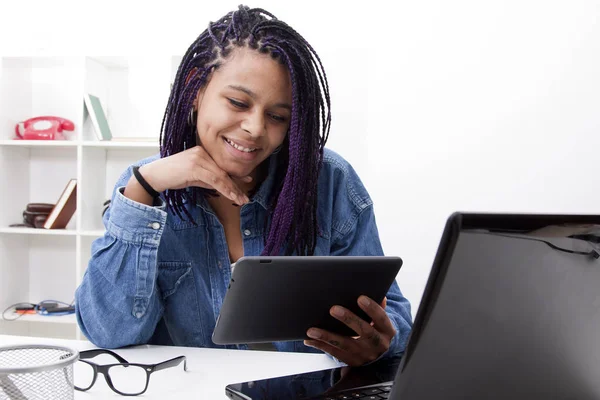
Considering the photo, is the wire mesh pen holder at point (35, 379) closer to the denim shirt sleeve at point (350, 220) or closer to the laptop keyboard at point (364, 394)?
the laptop keyboard at point (364, 394)

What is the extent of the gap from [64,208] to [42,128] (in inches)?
16.6

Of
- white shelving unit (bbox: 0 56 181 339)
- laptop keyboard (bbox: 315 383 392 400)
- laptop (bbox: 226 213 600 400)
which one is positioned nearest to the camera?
laptop (bbox: 226 213 600 400)

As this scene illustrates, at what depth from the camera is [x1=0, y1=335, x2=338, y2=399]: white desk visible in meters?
0.80

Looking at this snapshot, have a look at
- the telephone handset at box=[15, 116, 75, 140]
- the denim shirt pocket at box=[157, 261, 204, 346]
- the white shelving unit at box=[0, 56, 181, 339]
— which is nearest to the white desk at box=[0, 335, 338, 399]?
the denim shirt pocket at box=[157, 261, 204, 346]

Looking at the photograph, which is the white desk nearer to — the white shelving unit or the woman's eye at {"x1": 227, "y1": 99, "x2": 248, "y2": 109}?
the woman's eye at {"x1": 227, "y1": 99, "x2": 248, "y2": 109}

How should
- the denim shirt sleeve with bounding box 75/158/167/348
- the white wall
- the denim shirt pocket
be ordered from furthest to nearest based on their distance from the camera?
the white wall < the denim shirt pocket < the denim shirt sleeve with bounding box 75/158/167/348

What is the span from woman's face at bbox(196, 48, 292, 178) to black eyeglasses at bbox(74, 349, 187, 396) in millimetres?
408

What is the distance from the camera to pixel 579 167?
8.42 feet

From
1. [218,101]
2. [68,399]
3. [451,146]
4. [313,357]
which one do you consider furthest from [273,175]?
[451,146]

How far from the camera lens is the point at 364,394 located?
0.75 meters

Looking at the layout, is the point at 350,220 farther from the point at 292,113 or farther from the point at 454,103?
the point at 454,103

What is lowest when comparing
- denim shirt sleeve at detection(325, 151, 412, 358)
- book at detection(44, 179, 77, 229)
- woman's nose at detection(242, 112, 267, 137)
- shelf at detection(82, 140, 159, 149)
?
book at detection(44, 179, 77, 229)

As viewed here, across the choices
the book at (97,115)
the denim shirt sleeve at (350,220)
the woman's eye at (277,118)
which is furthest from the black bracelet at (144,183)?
the book at (97,115)

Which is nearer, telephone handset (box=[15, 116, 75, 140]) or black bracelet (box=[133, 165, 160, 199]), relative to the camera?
black bracelet (box=[133, 165, 160, 199])
